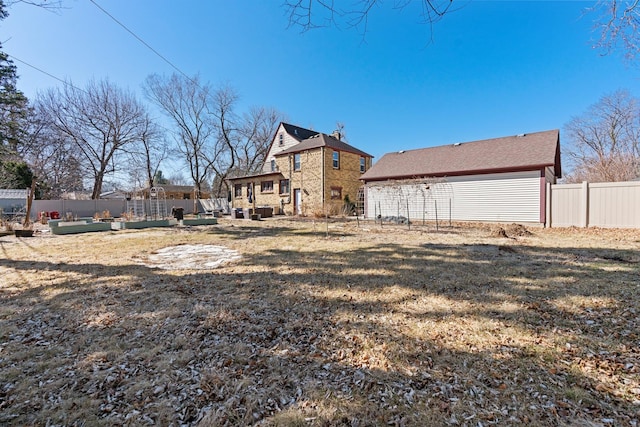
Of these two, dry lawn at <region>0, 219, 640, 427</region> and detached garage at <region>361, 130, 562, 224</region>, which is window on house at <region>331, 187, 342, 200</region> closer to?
detached garage at <region>361, 130, 562, 224</region>

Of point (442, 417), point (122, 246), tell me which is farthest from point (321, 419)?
point (122, 246)

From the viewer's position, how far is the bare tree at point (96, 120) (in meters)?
22.1

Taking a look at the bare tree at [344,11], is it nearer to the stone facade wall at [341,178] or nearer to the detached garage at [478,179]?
the detached garage at [478,179]

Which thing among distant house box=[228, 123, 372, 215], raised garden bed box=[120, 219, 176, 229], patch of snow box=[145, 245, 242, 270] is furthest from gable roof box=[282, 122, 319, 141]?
patch of snow box=[145, 245, 242, 270]

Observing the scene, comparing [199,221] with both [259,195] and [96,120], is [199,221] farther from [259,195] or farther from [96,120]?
[96,120]

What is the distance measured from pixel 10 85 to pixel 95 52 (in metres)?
6.99

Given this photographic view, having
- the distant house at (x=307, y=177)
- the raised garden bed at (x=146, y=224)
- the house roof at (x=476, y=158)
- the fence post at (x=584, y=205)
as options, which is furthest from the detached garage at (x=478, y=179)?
the raised garden bed at (x=146, y=224)

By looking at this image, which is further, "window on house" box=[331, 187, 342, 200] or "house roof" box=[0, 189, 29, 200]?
"house roof" box=[0, 189, 29, 200]

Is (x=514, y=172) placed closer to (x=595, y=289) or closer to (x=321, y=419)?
(x=595, y=289)

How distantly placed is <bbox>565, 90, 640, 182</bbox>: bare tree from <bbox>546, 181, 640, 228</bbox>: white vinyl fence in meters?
13.3

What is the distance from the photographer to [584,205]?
10680 mm

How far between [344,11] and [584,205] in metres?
12.9

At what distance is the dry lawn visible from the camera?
194 cm

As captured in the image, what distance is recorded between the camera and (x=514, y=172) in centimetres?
1261
